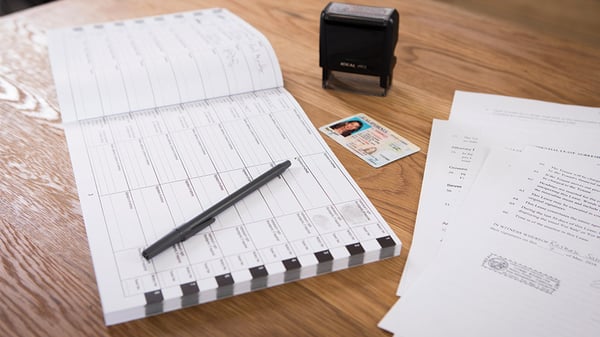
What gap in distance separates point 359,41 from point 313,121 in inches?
5.6

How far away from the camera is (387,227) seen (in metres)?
0.70

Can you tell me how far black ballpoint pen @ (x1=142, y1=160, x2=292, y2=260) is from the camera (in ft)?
2.13

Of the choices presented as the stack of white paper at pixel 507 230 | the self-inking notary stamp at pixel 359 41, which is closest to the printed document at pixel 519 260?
the stack of white paper at pixel 507 230

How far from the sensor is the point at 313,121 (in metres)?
0.91

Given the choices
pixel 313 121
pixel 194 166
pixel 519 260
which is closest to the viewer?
pixel 519 260

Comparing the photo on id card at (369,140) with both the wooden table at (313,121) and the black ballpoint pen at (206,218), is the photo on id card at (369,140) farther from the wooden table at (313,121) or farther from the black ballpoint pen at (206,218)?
the black ballpoint pen at (206,218)

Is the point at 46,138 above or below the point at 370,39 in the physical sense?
below

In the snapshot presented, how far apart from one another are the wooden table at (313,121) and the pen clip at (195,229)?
0.08 m

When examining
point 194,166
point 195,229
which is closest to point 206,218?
point 195,229

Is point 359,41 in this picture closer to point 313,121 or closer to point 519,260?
point 313,121

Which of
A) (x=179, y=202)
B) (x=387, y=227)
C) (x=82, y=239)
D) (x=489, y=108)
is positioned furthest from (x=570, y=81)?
(x=82, y=239)

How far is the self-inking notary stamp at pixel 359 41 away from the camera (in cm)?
92

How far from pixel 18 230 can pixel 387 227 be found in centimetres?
42

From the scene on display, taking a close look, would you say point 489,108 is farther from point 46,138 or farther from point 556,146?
point 46,138
